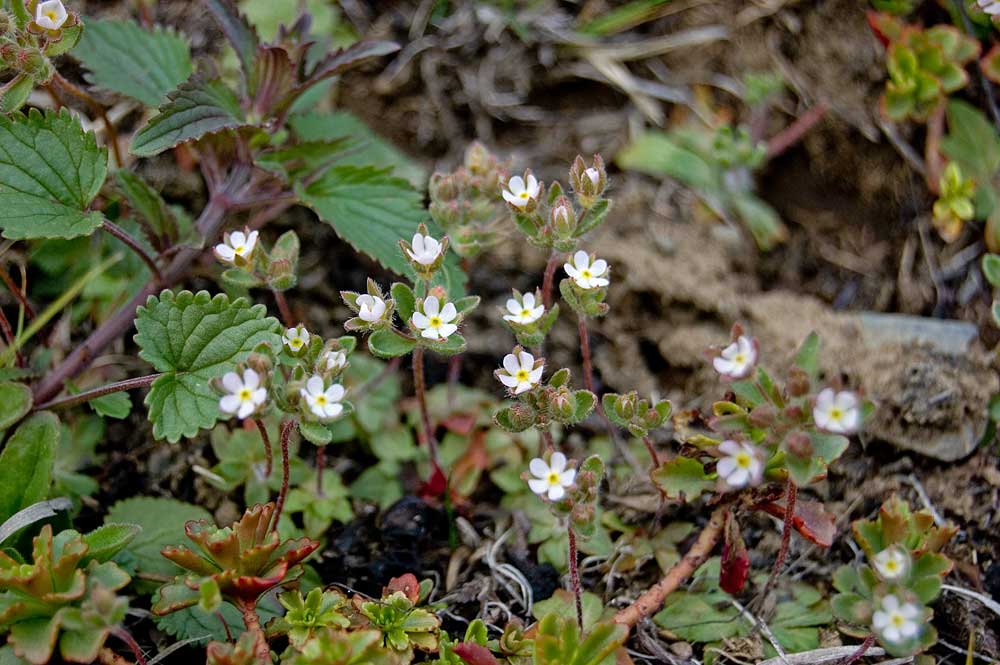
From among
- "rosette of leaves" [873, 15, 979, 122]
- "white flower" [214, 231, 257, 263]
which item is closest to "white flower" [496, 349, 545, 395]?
"white flower" [214, 231, 257, 263]

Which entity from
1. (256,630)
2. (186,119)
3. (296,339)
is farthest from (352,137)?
(256,630)

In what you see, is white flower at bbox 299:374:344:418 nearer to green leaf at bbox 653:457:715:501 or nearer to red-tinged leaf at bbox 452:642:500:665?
red-tinged leaf at bbox 452:642:500:665

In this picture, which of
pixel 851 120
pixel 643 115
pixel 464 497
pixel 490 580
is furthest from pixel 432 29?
pixel 490 580

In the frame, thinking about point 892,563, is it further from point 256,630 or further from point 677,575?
point 256,630

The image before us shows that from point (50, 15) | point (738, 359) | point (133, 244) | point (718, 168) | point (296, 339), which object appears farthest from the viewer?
point (718, 168)

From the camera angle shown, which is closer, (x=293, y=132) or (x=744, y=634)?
(x=744, y=634)

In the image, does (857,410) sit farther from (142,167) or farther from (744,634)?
(142,167)

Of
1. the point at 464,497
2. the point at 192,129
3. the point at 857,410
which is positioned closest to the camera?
the point at 857,410
